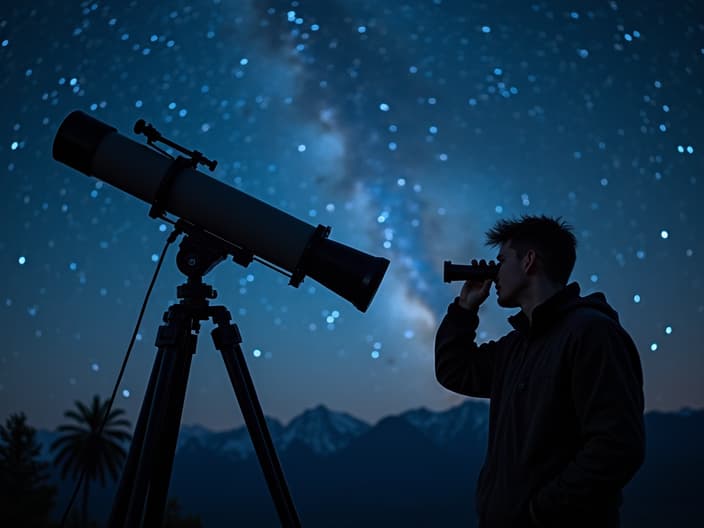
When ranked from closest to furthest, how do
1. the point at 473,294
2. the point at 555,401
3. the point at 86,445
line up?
the point at 555,401 < the point at 473,294 < the point at 86,445

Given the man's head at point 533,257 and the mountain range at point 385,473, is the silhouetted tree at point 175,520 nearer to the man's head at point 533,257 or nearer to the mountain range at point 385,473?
the man's head at point 533,257

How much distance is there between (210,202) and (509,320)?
49.1 inches

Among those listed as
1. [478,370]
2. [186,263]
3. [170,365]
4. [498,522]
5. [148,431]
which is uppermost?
[186,263]

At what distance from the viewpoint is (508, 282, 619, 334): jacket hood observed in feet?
5.66

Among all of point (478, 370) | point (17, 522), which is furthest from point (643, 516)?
point (478, 370)

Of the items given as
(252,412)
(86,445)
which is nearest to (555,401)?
(252,412)

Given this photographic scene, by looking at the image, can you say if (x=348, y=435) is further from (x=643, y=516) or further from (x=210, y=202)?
(x=210, y=202)

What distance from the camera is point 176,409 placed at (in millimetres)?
2021

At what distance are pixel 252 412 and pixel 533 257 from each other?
1124mm

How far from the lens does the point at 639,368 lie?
63.6 inches

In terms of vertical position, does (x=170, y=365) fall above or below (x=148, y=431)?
above

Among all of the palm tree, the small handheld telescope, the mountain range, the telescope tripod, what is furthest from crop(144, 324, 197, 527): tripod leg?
the mountain range

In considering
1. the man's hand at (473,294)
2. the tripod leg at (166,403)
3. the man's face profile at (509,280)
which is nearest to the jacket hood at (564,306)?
the man's face profile at (509,280)

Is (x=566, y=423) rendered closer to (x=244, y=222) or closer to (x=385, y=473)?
(x=244, y=222)
